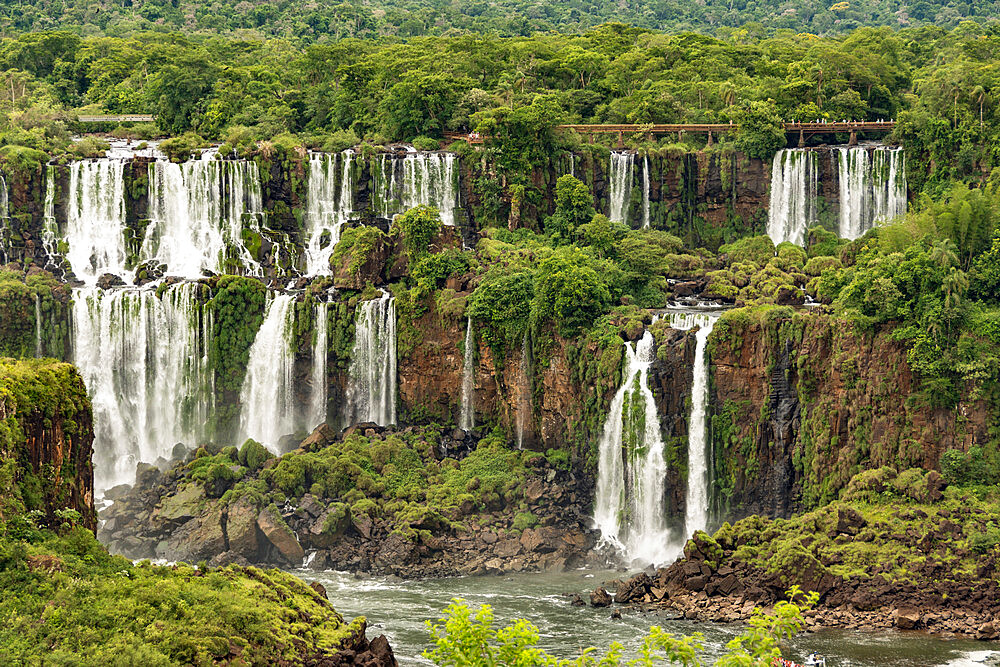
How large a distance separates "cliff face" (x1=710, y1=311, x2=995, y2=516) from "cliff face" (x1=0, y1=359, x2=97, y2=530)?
21.7 meters

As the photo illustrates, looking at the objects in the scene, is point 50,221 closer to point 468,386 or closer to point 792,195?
point 468,386

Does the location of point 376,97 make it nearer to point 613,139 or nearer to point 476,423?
point 613,139

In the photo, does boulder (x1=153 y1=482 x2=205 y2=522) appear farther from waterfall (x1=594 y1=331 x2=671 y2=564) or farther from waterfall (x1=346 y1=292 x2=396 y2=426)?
waterfall (x1=594 y1=331 x2=671 y2=564)

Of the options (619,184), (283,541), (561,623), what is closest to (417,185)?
(619,184)

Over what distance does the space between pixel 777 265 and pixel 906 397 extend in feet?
39.9

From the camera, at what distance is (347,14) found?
108062mm

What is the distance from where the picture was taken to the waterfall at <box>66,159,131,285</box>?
208 feet

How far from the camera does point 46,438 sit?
35.6m

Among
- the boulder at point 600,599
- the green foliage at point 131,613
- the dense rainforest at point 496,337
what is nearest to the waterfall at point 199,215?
the dense rainforest at point 496,337

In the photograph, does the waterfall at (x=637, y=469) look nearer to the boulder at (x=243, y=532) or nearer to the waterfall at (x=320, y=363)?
the boulder at (x=243, y=532)

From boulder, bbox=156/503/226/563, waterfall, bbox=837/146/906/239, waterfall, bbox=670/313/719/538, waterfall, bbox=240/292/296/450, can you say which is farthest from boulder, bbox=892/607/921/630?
waterfall, bbox=240/292/296/450

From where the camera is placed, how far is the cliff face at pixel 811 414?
155 ft

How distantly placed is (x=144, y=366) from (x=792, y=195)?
90.4 feet

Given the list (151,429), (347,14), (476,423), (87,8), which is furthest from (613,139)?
(87,8)
